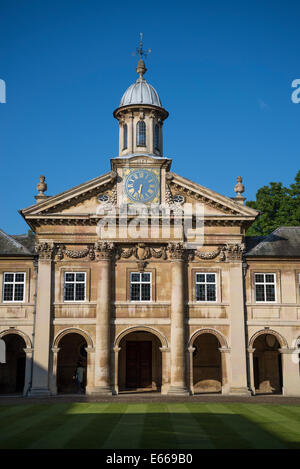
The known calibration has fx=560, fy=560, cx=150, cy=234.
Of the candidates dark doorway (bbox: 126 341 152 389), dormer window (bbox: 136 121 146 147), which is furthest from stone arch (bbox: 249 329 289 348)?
dormer window (bbox: 136 121 146 147)

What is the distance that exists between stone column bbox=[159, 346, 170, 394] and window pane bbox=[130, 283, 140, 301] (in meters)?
3.67

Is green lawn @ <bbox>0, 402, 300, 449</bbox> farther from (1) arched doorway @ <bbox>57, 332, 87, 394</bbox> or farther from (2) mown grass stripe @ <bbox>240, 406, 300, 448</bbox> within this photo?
(1) arched doorway @ <bbox>57, 332, 87, 394</bbox>

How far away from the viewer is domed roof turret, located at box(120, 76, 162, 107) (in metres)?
42.2

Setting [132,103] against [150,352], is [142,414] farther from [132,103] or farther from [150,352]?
[132,103]

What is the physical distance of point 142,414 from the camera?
82.7 ft

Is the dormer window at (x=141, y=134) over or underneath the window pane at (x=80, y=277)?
over

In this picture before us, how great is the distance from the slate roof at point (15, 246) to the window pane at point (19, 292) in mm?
2064

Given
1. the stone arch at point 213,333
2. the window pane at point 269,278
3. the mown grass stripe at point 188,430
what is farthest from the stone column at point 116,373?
the window pane at point 269,278

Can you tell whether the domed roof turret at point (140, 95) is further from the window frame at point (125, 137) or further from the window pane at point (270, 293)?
the window pane at point (270, 293)

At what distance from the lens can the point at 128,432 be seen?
19625mm

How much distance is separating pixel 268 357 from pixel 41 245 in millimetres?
17955

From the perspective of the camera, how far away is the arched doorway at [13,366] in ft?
→ 127

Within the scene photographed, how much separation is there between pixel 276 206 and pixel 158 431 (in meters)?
40.6
